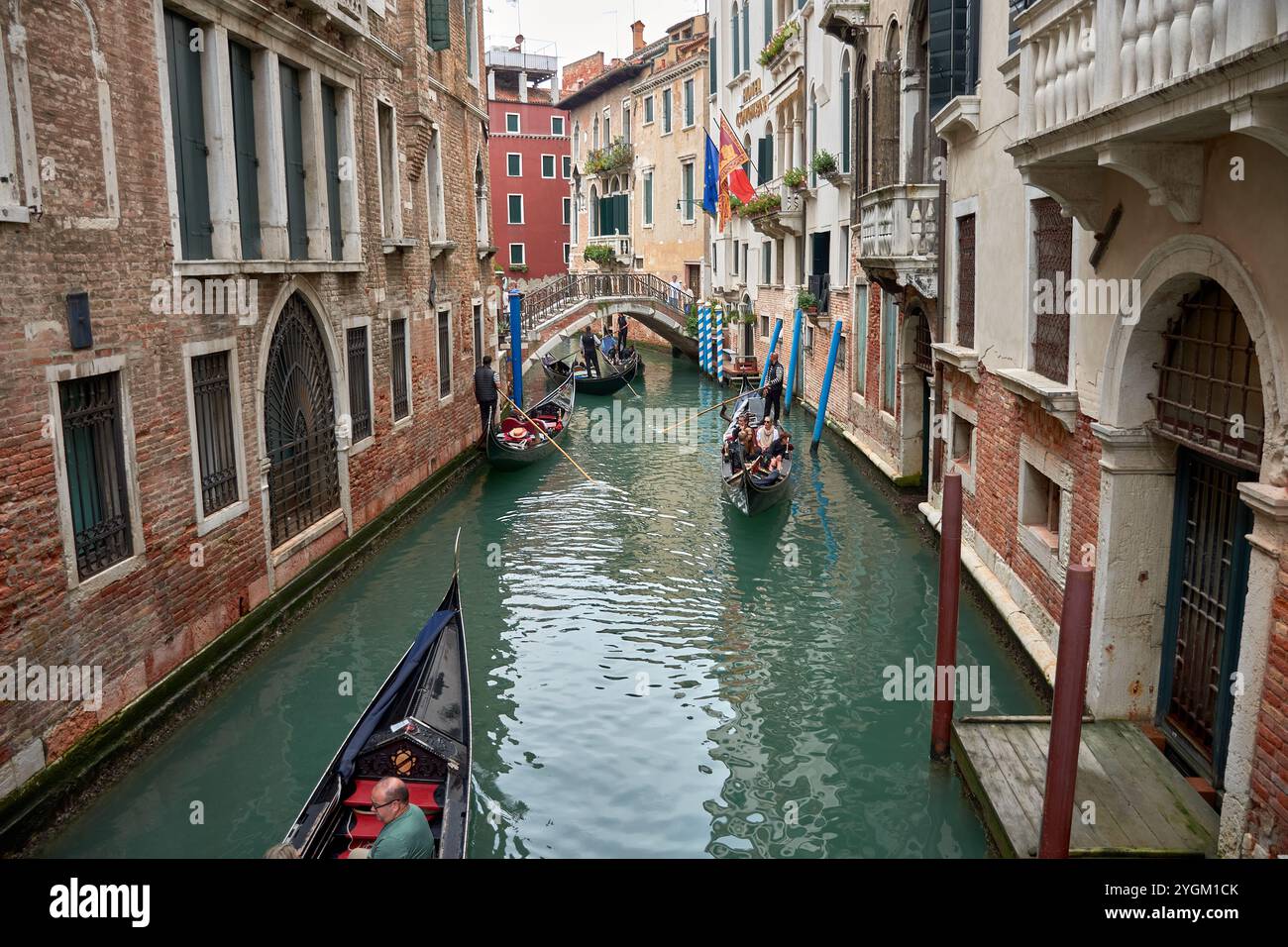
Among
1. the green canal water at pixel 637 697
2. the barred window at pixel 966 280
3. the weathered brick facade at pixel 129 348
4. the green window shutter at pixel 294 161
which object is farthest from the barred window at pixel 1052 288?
the green window shutter at pixel 294 161

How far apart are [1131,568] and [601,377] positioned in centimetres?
1807

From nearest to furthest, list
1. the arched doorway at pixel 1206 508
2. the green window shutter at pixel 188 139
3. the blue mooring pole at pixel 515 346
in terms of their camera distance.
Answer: the arched doorway at pixel 1206 508 → the green window shutter at pixel 188 139 → the blue mooring pole at pixel 515 346

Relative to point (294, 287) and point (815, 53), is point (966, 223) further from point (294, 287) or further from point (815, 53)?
point (815, 53)

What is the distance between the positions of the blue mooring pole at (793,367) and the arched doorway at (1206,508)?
13363 millimetres

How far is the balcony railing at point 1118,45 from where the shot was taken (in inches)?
131

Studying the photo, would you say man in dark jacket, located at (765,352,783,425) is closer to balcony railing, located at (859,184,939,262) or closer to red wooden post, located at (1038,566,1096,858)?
balcony railing, located at (859,184,939,262)

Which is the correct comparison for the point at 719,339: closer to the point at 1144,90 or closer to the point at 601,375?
the point at 601,375

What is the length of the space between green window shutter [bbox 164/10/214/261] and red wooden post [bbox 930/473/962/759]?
499 centimetres

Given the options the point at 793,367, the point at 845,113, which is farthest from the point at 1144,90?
the point at 793,367

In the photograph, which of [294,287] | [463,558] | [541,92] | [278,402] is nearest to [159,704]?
A: [278,402]

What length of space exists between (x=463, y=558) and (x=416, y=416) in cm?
244

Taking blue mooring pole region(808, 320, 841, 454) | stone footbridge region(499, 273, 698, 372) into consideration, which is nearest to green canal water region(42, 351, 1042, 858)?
blue mooring pole region(808, 320, 841, 454)

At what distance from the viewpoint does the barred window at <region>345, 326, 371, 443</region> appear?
1022 cm

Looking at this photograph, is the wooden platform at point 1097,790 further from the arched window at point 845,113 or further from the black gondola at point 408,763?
the arched window at point 845,113
